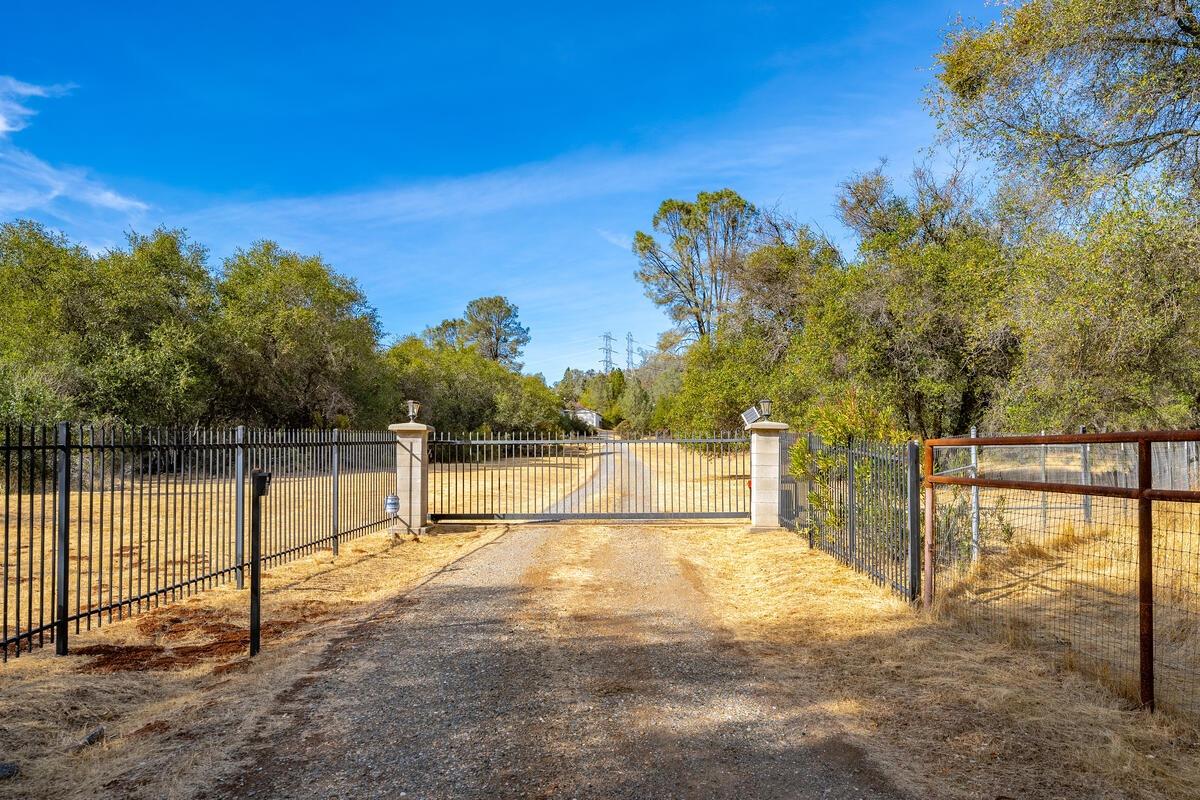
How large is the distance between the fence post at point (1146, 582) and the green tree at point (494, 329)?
83413mm

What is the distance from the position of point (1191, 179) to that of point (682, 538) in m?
9.38

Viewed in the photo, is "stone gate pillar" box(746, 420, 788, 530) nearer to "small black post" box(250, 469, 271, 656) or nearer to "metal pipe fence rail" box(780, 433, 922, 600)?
"metal pipe fence rail" box(780, 433, 922, 600)

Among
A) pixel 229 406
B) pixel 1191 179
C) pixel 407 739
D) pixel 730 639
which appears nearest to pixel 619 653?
pixel 730 639

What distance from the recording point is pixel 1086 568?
28.1 ft

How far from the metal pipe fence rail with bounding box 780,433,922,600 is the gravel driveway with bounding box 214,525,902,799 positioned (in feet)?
7.33

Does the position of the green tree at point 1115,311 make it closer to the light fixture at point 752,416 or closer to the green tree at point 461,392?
the light fixture at point 752,416

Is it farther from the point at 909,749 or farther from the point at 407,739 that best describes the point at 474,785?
the point at 909,749

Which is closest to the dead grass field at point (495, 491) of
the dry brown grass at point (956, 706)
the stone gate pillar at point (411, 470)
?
the stone gate pillar at point (411, 470)

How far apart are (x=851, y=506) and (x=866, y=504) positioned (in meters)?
0.33

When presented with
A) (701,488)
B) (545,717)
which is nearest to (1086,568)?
(701,488)

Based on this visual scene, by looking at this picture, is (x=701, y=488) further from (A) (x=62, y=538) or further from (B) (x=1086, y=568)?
(A) (x=62, y=538)

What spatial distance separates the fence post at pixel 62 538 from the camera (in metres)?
5.16

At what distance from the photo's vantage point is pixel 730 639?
6.06 m

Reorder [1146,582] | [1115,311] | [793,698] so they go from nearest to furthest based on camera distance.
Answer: [1146,582]
[793,698]
[1115,311]
